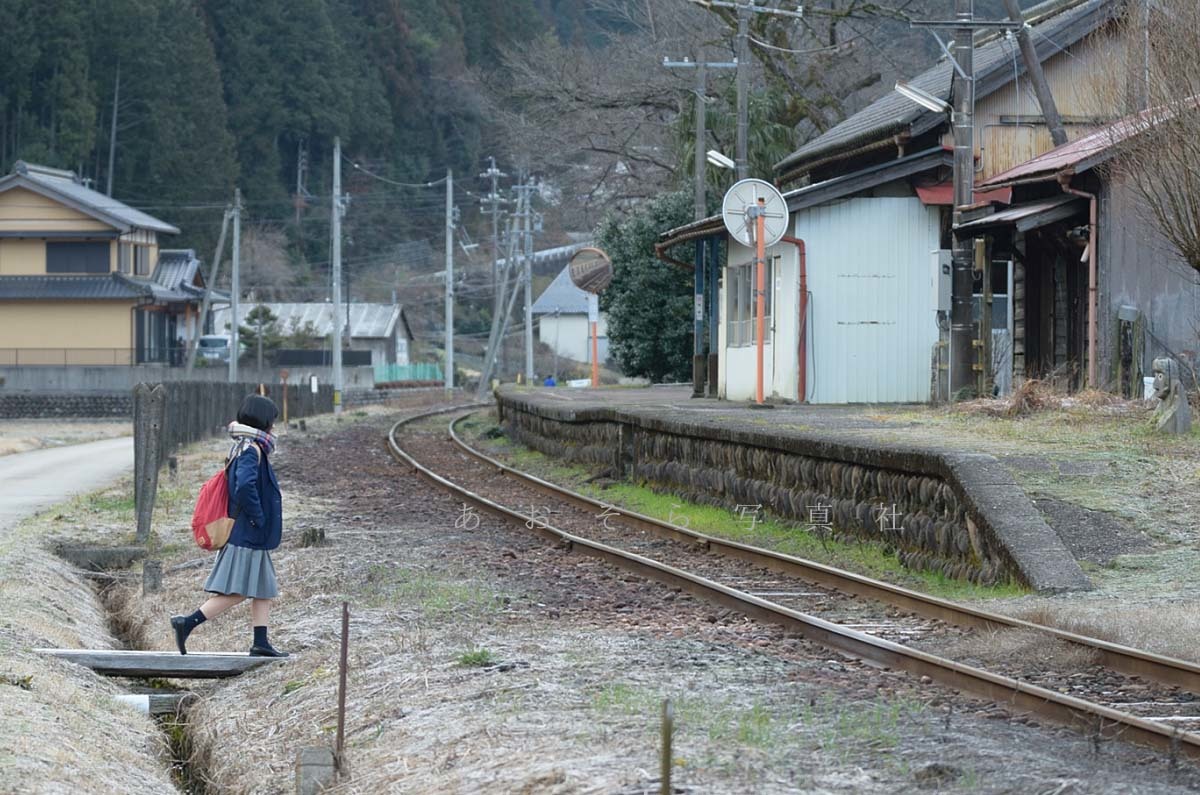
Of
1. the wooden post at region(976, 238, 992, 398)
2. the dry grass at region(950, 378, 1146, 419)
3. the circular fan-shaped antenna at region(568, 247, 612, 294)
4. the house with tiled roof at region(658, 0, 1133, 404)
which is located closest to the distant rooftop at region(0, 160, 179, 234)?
the circular fan-shaped antenna at region(568, 247, 612, 294)

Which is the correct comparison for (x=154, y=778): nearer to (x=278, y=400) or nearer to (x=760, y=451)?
(x=760, y=451)

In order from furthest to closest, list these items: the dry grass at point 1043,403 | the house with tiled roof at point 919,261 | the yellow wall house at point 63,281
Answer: the yellow wall house at point 63,281, the house with tiled roof at point 919,261, the dry grass at point 1043,403

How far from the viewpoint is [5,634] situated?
317 inches

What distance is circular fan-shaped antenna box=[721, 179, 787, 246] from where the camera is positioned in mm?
18781

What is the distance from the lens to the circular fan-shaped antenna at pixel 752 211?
18.8 meters

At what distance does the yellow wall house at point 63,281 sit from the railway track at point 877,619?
39.9m

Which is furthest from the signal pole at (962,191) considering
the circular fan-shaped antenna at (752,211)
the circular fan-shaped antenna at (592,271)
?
the circular fan-shaped antenna at (592,271)

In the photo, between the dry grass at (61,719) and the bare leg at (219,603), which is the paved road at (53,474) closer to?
the dry grass at (61,719)

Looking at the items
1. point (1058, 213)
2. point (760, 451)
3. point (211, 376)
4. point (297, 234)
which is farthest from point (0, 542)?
point (297, 234)

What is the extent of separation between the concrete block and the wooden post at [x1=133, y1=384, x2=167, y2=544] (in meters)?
7.27

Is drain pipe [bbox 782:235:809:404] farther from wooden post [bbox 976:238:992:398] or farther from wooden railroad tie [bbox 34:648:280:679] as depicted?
wooden railroad tie [bbox 34:648:280:679]

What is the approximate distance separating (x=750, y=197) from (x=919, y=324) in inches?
154

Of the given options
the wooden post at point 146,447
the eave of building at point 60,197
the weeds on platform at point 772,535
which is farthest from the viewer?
the eave of building at point 60,197

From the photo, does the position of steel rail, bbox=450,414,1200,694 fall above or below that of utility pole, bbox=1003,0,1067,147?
below
